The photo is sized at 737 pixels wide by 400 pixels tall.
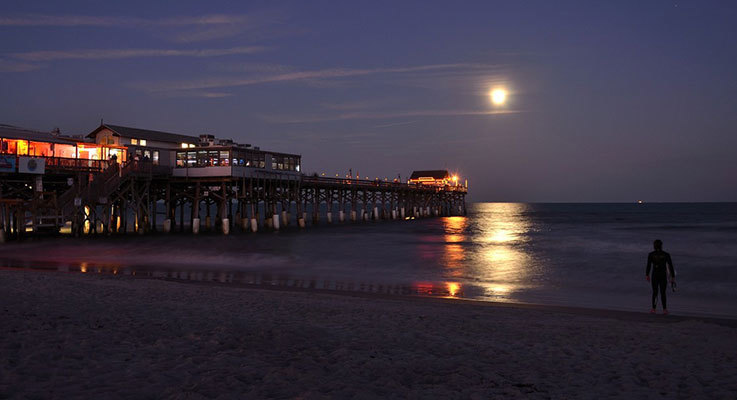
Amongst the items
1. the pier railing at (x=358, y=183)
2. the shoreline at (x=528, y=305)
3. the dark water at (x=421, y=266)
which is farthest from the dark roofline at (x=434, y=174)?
the shoreline at (x=528, y=305)

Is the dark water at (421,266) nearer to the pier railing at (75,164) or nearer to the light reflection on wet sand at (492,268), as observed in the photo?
the light reflection on wet sand at (492,268)

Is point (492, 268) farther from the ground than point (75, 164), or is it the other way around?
point (75, 164)

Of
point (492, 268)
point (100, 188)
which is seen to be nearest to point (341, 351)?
point (492, 268)

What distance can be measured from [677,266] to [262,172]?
3319cm

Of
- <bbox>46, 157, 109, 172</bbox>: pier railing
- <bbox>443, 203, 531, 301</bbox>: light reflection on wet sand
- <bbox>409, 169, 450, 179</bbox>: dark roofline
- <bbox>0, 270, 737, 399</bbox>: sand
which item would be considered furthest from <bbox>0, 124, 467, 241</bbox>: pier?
<bbox>409, 169, 450, 179</bbox>: dark roofline

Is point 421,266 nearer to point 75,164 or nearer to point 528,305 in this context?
point 528,305

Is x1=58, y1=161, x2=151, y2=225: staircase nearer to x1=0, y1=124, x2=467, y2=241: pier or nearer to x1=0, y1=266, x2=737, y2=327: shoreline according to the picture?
x1=0, y1=124, x2=467, y2=241: pier

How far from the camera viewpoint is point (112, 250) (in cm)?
2956

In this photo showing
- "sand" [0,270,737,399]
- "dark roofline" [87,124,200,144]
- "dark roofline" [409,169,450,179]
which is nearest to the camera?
"sand" [0,270,737,399]

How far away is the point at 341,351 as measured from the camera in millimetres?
8203

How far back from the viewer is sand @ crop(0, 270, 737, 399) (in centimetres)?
650

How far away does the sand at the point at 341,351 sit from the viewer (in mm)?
6500

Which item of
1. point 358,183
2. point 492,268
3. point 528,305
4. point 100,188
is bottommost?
point 492,268

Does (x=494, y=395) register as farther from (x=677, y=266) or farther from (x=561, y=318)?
(x=677, y=266)
